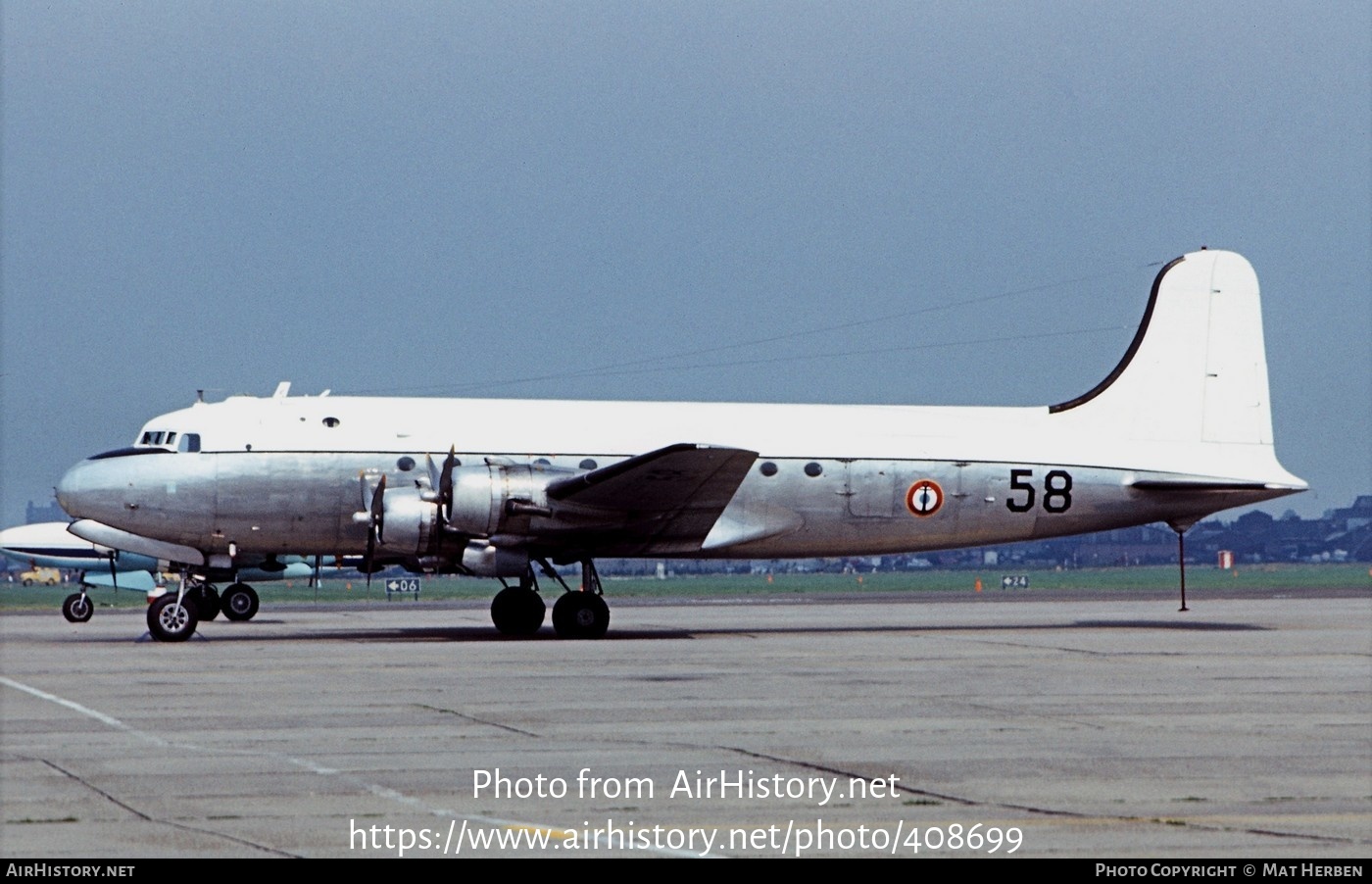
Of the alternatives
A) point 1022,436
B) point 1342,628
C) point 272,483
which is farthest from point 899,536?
point 272,483

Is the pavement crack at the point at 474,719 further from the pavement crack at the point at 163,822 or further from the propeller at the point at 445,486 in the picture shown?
the propeller at the point at 445,486

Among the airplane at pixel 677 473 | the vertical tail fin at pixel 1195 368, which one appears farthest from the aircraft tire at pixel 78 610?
the vertical tail fin at pixel 1195 368

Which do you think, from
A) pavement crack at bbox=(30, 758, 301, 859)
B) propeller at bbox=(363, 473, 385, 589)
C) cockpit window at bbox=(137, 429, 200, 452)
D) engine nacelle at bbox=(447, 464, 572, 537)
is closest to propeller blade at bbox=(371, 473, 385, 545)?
propeller at bbox=(363, 473, 385, 589)

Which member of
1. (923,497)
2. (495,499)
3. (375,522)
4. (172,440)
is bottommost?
(375,522)

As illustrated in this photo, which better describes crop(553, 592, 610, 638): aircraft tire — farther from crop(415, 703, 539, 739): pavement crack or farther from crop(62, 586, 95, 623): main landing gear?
crop(62, 586, 95, 623): main landing gear

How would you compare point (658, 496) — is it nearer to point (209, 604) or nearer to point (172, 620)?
point (172, 620)

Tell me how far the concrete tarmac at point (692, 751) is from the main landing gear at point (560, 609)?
73.9 inches

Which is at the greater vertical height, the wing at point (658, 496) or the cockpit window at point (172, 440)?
the cockpit window at point (172, 440)

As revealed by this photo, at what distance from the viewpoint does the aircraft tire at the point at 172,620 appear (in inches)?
981

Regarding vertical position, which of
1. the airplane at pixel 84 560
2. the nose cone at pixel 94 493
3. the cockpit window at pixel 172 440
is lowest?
the airplane at pixel 84 560

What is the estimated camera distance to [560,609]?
2495 centimetres

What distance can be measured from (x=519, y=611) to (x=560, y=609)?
1458 mm

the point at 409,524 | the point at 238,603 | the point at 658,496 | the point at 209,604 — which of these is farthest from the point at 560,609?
the point at 238,603
